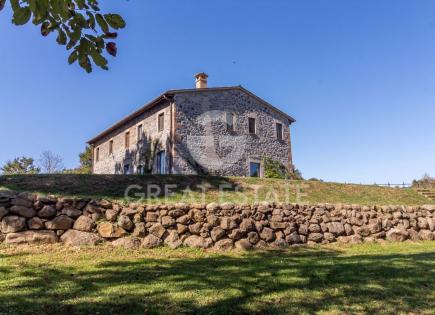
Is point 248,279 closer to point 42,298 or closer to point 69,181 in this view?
point 42,298

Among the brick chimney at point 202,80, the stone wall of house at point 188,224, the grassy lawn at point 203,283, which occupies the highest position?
the brick chimney at point 202,80

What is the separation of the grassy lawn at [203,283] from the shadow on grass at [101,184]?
102 inches

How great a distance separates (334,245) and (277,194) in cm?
322

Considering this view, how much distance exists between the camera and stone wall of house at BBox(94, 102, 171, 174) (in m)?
21.7

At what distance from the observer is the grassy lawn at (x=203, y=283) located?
4496 mm

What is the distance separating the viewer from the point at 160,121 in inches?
883

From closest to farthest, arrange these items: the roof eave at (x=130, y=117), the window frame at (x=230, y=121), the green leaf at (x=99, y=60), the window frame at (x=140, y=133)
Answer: the green leaf at (x=99, y=60) < the roof eave at (x=130, y=117) < the window frame at (x=230, y=121) < the window frame at (x=140, y=133)

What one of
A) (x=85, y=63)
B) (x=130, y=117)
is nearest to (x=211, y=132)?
(x=130, y=117)

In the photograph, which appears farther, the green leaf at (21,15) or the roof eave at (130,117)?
the roof eave at (130,117)

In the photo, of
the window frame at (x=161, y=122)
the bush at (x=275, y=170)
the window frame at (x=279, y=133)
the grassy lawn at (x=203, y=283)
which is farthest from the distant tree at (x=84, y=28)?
the window frame at (x=279, y=133)

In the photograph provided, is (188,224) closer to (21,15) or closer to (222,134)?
(21,15)

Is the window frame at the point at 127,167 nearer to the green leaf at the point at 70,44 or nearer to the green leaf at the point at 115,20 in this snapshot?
the green leaf at the point at 70,44

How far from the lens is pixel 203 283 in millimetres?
5625

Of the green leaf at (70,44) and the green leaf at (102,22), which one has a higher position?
the green leaf at (102,22)
